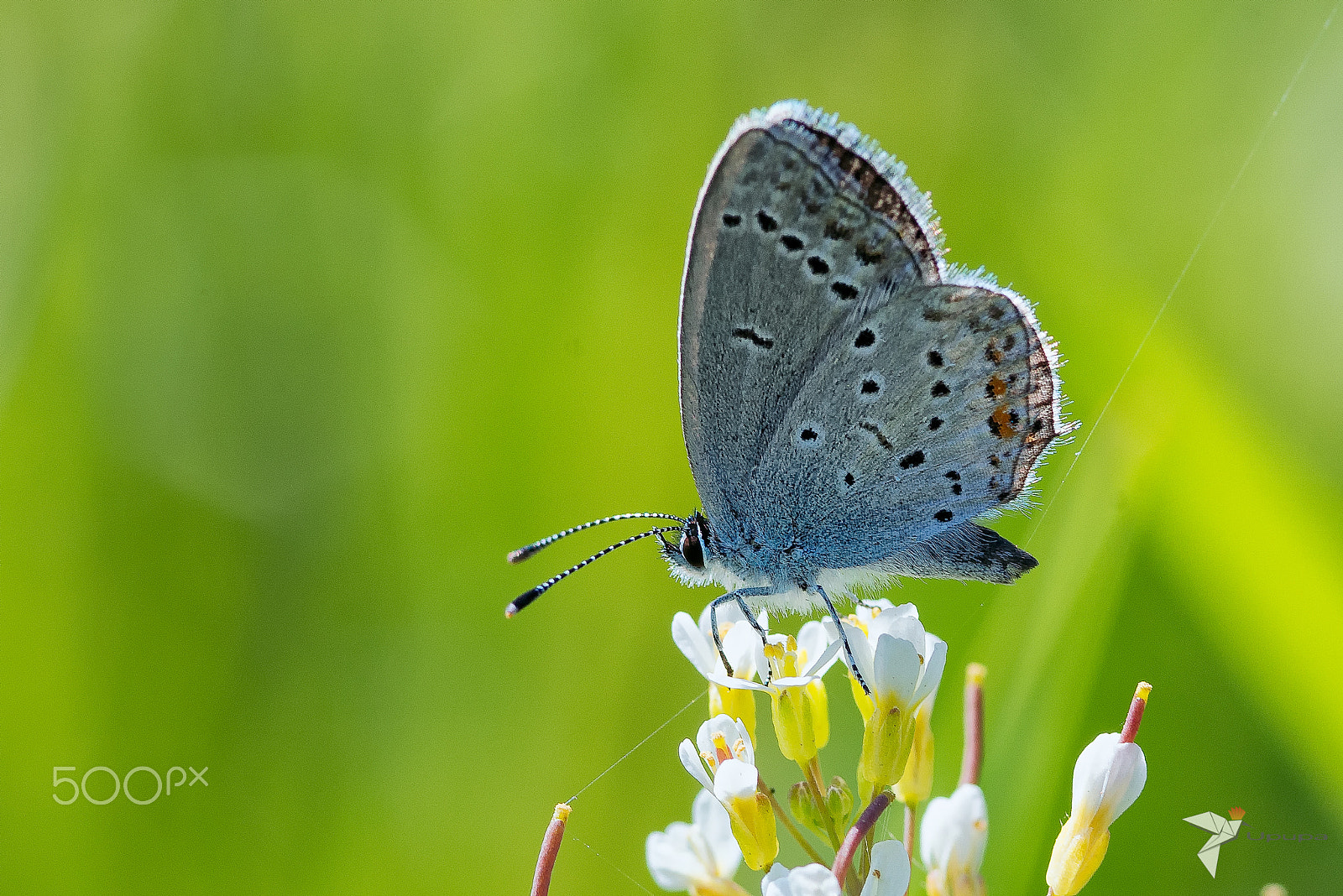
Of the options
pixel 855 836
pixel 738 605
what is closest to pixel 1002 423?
pixel 738 605

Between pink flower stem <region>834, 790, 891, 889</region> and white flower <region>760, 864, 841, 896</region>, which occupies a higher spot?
pink flower stem <region>834, 790, 891, 889</region>

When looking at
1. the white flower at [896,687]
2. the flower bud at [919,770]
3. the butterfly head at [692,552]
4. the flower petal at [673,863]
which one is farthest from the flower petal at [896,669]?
the butterfly head at [692,552]

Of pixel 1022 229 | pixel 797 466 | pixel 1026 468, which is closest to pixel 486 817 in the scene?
pixel 797 466

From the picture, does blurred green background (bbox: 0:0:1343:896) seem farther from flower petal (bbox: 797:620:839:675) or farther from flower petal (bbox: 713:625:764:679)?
flower petal (bbox: 713:625:764:679)

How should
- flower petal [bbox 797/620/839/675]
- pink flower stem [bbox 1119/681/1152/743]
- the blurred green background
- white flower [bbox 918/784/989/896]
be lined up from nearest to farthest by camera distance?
1. pink flower stem [bbox 1119/681/1152/743]
2. white flower [bbox 918/784/989/896]
3. flower petal [bbox 797/620/839/675]
4. the blurred green background

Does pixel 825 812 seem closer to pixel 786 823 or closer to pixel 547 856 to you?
pixel 786 823

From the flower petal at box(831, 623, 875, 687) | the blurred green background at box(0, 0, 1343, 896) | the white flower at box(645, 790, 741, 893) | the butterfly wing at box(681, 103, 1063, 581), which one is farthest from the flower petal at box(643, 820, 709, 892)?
the butterfly wing at box(681, 103, 1063, 581)
